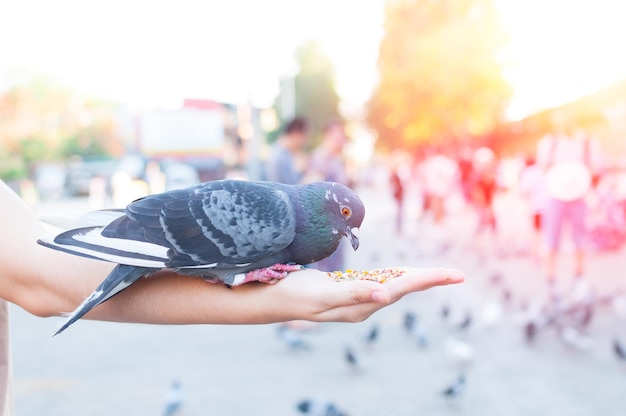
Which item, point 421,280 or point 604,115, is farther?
point 604,115

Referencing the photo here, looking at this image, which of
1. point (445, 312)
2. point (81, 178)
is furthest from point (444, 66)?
point (81, 178)

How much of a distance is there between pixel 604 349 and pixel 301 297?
4333 mm

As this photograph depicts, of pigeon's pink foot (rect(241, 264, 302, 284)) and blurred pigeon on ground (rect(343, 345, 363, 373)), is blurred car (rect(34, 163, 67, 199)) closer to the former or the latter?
blurred pigeon on ground (rect(343, 345, 363, 373))

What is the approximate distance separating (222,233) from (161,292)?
0.68ft

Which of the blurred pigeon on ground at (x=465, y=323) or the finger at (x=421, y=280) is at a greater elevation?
the finger at (x=421, y=280)

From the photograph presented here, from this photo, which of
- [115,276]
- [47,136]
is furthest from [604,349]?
[47,136]

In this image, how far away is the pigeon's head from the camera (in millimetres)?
1701

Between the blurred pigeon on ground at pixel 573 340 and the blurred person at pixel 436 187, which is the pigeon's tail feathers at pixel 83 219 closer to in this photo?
the blurred pigeon on ground at pixel 573 340

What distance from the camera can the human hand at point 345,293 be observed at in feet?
4.64

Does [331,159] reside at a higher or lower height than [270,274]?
lower

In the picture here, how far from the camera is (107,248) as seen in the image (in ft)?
4.64

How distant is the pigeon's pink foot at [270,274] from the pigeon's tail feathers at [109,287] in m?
0.25

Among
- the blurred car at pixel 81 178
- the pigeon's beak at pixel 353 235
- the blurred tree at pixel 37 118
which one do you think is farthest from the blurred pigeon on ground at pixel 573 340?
the blurred tree at pixel 37 118

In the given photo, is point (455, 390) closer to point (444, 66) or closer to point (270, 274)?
point (270, 274)
